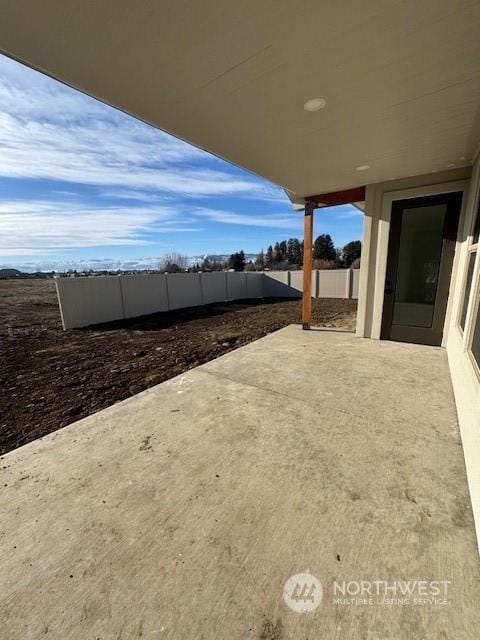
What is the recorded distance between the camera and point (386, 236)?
4.44 metres

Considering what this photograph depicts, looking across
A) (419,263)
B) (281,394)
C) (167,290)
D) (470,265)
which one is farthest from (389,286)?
(167,290)

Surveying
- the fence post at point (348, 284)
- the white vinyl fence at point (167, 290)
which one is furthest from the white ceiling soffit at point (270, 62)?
the fence post at point (348, 284)

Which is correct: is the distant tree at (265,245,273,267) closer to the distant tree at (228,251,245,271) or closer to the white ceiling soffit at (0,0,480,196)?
the distant tree at (228,251,245,271)

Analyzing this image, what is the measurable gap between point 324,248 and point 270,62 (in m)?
28.1

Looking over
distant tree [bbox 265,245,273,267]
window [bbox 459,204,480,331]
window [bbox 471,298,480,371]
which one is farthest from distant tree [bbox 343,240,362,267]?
window [bbox 471,298,480,371]

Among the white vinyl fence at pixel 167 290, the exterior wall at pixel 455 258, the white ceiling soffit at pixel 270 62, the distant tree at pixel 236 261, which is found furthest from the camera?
the distant tree at pixel 236 261

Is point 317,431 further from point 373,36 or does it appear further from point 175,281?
point 175,281

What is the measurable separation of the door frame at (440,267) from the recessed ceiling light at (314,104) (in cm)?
284

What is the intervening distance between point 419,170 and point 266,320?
485 cm

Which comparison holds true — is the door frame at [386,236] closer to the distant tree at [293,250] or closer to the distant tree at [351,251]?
the distant tree at [351,251]

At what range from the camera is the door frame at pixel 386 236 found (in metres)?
3.80

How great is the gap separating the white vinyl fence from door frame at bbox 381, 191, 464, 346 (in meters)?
7.34

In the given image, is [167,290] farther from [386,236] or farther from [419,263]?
[419,263]

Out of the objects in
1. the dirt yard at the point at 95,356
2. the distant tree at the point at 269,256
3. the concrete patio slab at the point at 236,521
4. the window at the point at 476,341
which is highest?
the distant tree at the point at 269,256
